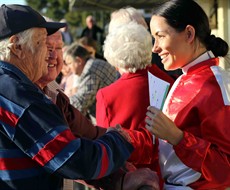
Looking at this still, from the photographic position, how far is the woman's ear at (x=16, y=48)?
2402 millimetres

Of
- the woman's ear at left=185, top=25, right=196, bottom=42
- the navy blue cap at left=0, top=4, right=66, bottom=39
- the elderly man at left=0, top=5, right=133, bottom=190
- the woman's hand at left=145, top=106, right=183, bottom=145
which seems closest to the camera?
the elderly man at left=0, top=5, right=133, bottom=190

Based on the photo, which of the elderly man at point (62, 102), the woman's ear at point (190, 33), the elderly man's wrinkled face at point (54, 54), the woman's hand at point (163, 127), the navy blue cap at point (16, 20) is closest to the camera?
the navy blue cap at point (16, 20)

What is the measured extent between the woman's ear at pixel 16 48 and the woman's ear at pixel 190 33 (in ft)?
2.73

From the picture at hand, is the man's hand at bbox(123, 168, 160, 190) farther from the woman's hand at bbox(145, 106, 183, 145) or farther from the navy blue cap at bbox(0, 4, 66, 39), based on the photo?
the navy blue cap at bbox(0, 4, 66, 39)

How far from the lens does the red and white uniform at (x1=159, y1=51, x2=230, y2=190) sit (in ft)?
8.25

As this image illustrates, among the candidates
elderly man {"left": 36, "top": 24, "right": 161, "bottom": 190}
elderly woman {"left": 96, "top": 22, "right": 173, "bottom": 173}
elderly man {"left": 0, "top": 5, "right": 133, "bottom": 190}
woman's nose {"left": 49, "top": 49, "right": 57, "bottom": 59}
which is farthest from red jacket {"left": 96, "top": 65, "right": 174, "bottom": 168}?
elderly man {"left": 0, "top": 5, "right": 133, "bottom": 190}

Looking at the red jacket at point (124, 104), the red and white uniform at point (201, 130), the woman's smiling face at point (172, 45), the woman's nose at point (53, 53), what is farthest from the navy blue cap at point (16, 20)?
the red jacket at point (124, 104)

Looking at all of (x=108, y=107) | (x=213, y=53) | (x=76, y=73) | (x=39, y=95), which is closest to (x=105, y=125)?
(x=108, y=107)

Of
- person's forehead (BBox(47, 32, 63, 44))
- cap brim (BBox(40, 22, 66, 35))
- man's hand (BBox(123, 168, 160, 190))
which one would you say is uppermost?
cap brim (BBox(40, 22, 66, 35))

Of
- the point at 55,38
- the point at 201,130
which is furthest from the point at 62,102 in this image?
the point at 201,130

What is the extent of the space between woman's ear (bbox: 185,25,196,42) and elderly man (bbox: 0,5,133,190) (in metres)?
0.64

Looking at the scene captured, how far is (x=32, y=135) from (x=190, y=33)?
1.00 metres

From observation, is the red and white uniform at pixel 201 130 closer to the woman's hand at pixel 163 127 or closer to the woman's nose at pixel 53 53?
the woman's hand at pixel 163 127

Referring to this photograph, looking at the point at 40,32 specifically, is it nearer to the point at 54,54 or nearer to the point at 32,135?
the point at 32,135
